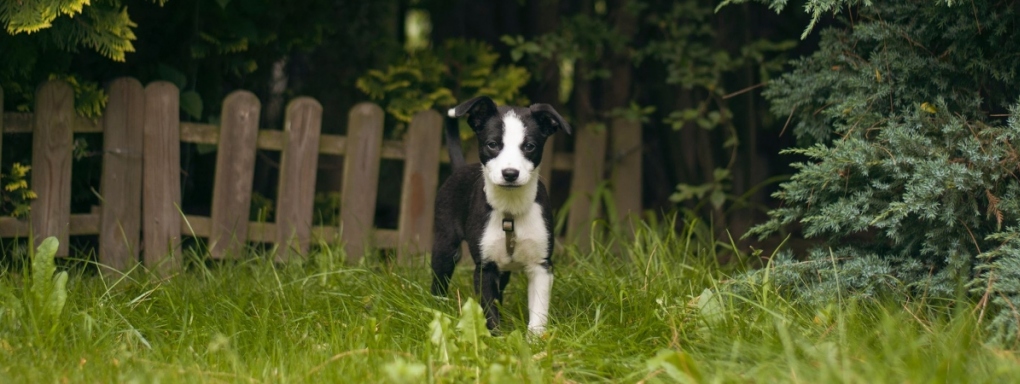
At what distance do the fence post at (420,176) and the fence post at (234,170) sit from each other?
93cm

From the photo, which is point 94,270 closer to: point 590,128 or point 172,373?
point 172,373

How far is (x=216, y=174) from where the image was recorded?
18.6 ft

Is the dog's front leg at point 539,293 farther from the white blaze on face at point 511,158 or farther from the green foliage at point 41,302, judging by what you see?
the green foliage at point 41,302

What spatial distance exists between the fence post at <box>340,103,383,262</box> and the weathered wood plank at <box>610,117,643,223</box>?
1574mm

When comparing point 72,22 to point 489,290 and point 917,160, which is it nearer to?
point 489,290

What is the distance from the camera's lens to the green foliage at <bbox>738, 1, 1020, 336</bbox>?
3.71 m

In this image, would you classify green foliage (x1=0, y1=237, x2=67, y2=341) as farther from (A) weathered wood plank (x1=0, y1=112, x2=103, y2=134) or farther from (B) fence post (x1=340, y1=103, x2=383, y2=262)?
(B) fence post (x1=340, y1=103, x2=383, y2=262)

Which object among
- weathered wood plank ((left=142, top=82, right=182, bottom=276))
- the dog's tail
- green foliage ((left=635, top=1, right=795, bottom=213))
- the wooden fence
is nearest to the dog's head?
the dog's tail

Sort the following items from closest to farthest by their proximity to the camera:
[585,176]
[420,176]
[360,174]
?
[360,174]
[420,176]
[585,176]

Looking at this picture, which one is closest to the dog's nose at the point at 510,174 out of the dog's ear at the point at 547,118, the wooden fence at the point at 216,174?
the dog's ear at the point at 547,118

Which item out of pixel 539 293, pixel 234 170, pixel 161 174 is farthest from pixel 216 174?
pixel 539 293

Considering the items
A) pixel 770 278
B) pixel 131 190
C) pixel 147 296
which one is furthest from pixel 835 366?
pixel 131 190

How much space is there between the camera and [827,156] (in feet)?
13.0

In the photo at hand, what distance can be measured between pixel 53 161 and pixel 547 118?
2.87m
